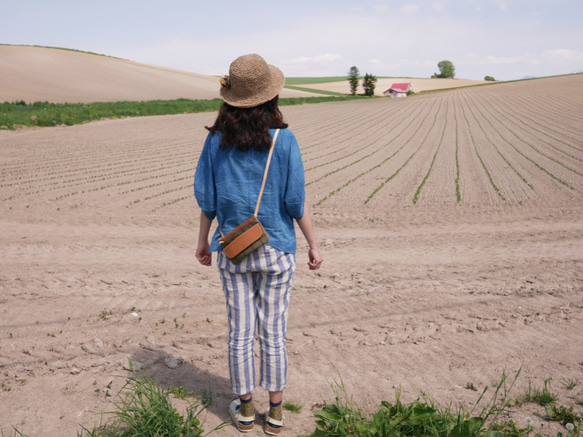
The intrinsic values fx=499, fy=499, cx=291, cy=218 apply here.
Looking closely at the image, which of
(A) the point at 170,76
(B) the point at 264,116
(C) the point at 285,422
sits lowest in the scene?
(C) the point at 285,422

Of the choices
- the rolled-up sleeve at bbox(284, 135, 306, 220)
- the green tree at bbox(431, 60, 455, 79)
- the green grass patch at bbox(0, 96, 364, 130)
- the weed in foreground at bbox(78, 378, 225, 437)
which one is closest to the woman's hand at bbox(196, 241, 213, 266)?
the rolled-up sleeve at bbox(284, 135, 306, 220)

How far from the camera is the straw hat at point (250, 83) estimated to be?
2592mm

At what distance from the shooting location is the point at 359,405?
3.23 meters

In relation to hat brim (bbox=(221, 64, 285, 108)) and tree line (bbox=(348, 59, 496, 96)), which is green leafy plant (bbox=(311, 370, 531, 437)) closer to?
hat brim (bbox=(221, 64, 285, 108))

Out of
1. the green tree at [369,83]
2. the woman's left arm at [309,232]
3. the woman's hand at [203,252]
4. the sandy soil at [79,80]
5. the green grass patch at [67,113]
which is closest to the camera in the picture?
the woman's left arm at [309,232]

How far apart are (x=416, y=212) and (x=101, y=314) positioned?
20.2 ft

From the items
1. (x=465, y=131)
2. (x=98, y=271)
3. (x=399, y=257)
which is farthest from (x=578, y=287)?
(x=465, y=131)

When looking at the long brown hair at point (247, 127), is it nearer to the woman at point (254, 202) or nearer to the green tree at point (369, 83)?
the woman at point (254, 202)

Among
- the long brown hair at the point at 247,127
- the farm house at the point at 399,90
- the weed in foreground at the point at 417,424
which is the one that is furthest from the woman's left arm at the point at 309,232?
the farm house at the point at 399,90

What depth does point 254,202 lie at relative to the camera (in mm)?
2705

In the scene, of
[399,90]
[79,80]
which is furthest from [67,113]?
[399,90]

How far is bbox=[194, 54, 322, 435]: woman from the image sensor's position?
261 centimetres

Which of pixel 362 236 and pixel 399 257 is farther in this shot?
pixel 362 236

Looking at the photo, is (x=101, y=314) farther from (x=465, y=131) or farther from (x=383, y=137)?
(x=465, y=131)
